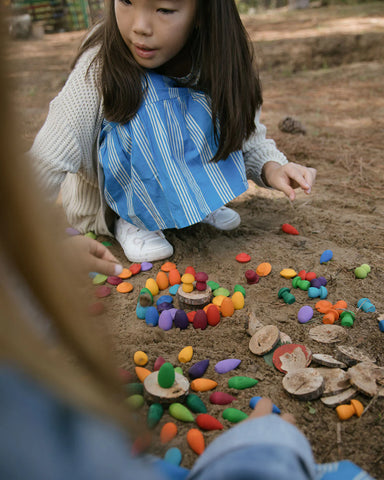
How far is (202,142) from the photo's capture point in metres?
1.74

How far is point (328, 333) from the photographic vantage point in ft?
4.40

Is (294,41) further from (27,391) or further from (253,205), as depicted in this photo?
(27,391)

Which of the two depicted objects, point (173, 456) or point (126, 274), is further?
point (126, 274)

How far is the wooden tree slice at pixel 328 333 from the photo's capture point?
132 centimetres

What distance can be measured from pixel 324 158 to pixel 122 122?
1425 mm

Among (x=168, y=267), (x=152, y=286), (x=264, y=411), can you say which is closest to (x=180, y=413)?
(x=264, y=411)

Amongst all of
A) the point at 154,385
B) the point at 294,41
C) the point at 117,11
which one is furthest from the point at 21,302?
the point at 294,41

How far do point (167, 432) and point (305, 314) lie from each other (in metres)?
0.61

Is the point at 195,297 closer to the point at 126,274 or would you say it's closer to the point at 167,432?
the point at 126,274

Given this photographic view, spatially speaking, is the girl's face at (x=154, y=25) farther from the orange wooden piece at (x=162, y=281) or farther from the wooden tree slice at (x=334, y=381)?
the wooden tree slice at (x=334, y=381)

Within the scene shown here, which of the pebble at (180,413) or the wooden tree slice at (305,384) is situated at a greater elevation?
the pebble at (180,413)

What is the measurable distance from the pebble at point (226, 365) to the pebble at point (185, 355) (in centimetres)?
8

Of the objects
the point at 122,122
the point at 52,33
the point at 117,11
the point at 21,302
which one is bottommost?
the point at 52,33

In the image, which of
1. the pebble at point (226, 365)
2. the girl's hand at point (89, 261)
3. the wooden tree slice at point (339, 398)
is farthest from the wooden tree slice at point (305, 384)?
the girl's hand at point (89, 261)
